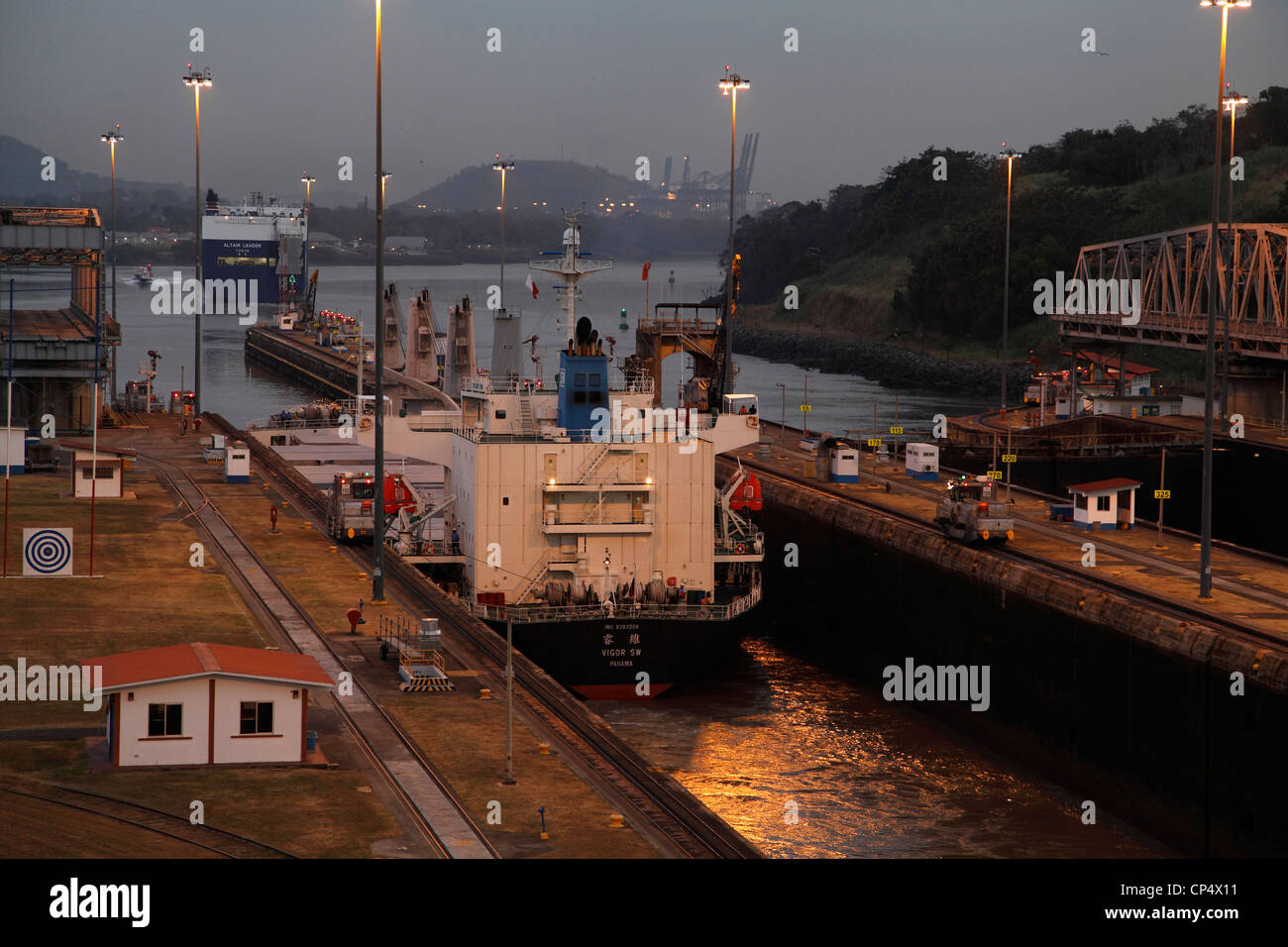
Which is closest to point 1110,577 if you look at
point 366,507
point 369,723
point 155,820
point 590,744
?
point 590,744

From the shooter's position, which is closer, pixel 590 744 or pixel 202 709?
pixel 202 709

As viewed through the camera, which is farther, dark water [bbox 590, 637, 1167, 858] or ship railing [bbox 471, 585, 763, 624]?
ship railing [bbox 471, 585, 763, 624]

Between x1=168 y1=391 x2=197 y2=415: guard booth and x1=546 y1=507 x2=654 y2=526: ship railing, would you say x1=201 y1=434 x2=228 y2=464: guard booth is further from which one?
x1=546 y1=507 x2=654 y2=526: ship railing

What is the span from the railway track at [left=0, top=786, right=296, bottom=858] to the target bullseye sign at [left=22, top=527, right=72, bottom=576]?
61.9ft

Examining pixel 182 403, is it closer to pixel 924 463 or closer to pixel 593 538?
pixel 924 463

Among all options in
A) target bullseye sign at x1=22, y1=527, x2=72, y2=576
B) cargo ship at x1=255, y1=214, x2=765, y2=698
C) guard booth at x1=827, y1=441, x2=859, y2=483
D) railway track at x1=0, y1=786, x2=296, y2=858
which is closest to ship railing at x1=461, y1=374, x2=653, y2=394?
cargo ship at x1=255, y1=214, x2=765, y2=698

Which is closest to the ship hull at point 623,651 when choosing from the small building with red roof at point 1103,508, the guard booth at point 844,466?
the small building with red roof at point 1103,508

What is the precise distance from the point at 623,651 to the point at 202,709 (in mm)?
16585

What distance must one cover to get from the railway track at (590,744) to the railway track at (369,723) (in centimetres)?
282

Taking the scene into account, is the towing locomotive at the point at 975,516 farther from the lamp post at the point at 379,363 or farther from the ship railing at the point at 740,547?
the lamp post at the point at 379,363

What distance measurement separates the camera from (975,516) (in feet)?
148

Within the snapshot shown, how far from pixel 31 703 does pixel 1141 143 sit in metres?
183

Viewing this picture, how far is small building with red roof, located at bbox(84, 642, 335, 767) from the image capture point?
2636 centimetres
